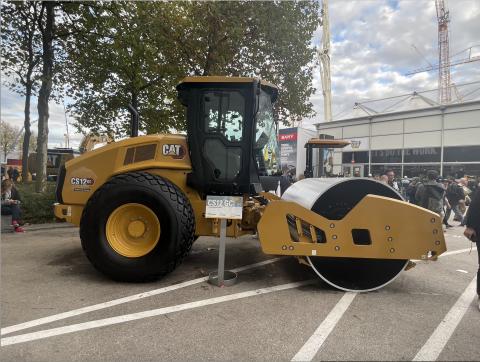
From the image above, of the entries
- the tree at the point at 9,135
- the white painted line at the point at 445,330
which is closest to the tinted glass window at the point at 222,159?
the white painted line at the point at 445,330

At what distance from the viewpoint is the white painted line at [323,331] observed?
268cm

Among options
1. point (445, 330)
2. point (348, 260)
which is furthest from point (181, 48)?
point (445, 330)

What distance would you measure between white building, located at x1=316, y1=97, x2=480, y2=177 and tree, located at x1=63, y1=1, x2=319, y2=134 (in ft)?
39.4

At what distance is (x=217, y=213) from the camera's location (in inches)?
161

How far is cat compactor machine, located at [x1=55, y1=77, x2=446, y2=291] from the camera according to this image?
3834 mm

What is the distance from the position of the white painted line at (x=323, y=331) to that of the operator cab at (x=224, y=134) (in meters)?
1.60

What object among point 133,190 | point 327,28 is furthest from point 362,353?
point 327,28

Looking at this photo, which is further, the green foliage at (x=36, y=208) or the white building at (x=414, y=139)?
the white building at (x=414, y=139)

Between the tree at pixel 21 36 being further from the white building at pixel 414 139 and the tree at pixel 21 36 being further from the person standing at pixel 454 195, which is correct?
the white building at pixel 414 139

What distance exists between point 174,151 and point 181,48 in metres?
7.02

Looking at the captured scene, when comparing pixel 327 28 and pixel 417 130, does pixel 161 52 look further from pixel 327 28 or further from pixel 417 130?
pixel 327 28

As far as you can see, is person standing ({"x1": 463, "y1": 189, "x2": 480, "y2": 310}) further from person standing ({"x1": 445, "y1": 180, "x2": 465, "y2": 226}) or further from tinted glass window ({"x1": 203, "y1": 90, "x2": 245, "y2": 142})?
person standing ({"x1": 445, "y1": 180, "x2": 465, "y2": 226})

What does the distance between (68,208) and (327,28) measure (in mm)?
36328

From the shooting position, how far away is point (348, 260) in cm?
426
